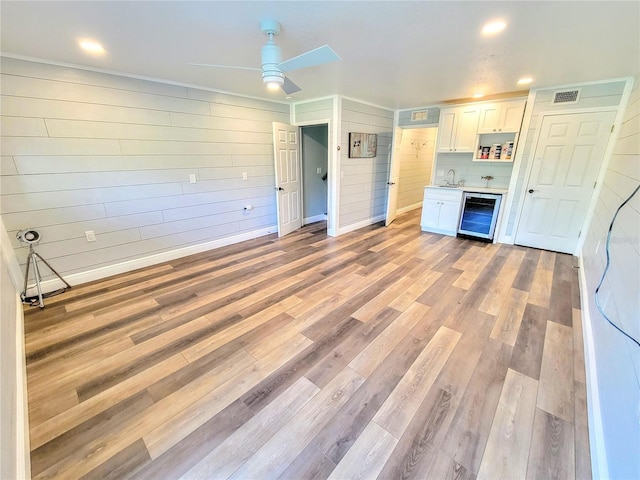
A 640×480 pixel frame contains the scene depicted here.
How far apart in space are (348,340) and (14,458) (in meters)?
1.90

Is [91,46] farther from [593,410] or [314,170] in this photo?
[593,410]

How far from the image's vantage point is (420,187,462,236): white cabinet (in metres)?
4.71

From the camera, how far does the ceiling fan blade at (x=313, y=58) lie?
175cm

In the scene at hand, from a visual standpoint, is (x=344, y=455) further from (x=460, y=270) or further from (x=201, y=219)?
(x=201, y=219)

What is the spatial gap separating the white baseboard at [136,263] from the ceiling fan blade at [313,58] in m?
2.96

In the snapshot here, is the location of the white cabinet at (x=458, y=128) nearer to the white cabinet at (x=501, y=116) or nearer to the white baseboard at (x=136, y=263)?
the white cabinet at (x=501, y=116)

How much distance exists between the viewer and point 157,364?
6.36 feet

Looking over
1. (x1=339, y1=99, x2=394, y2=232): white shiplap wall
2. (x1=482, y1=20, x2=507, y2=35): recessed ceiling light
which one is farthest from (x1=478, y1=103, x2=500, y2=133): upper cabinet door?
(x1=482, y1=20, x2=507, y2=35): recessed ceiling light

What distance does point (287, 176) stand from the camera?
15.9 ft

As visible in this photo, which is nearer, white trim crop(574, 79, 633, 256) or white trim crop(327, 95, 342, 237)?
white trim crop(574, 79, 633, 256)

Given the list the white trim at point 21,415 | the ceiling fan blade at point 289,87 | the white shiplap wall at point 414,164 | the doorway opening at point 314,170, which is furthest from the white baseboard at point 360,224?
the white trim at point 21,415

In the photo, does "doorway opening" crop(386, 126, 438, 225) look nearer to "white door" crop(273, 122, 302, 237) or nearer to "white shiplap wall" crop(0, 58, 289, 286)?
"white door" crop(273, 122, 302, 237)

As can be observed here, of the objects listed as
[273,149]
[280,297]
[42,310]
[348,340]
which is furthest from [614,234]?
[42,310]

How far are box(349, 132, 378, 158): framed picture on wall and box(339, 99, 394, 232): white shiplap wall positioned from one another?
0.24 feet
